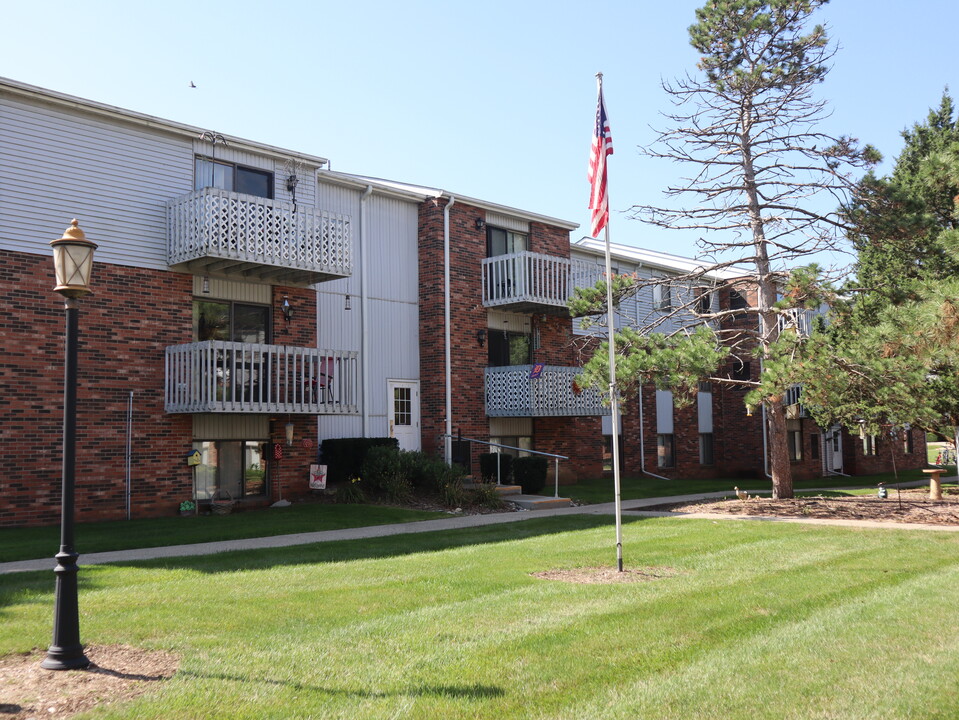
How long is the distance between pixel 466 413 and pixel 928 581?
43.4ft

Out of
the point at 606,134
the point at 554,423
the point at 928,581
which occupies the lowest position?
the point at 928,581

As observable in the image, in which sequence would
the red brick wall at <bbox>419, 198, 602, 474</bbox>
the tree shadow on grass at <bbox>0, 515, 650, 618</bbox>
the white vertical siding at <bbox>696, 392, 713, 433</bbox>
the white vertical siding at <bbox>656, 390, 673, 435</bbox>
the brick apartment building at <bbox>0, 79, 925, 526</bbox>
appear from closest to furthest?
the tree shadow on grass at <bbox>0, 515, 650, 618</bbox> → the brick apartment building at <bbox>0, 79, 925, 526</bbox> → the red brick wall at <bbox>419, 198, 602, 474</bbox> → the white vertical siding at <bbox>656, 390, 673, 435</bbox> → the white vertical siding at <bbox>696, 392, 713, 433</bbox>

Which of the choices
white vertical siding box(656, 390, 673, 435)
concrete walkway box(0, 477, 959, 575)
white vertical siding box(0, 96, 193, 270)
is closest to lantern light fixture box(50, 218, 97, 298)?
concrete walkway box(0, 477, 959, 575)

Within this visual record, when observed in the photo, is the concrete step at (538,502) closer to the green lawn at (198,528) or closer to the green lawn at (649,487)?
the green lawn at (649,487)

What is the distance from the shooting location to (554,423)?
77.7 feet

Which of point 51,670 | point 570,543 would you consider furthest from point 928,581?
point 51,670

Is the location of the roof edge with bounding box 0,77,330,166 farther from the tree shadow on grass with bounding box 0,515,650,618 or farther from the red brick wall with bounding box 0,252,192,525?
the tree shadow on grass with bounding box 0,515,650,618

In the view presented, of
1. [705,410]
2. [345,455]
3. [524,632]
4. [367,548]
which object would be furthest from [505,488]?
[705,410]

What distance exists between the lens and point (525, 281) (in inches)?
842

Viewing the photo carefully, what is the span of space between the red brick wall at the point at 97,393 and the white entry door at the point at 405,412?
212 inches

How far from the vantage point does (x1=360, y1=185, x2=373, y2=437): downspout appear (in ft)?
64.0

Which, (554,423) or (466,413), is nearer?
(466,413)

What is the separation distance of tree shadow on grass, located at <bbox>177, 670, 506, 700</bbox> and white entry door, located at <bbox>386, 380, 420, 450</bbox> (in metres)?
14.7

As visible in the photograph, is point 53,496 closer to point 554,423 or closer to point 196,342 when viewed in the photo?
point 196,342
